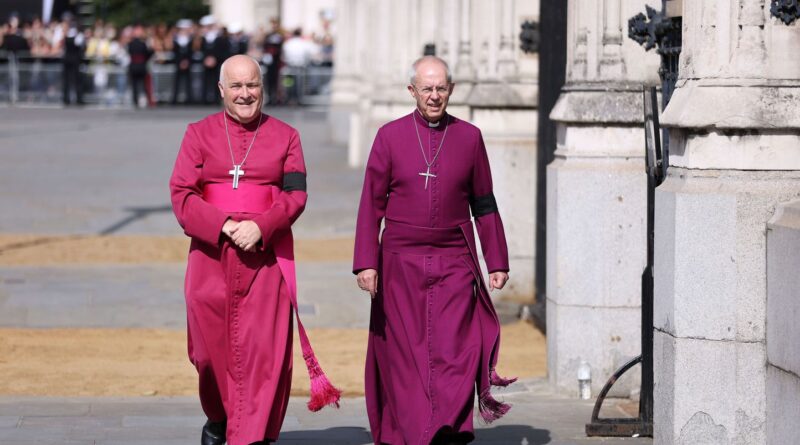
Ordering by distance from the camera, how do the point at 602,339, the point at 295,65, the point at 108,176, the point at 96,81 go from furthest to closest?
the point at 295,65 → the point at 96,81 → the point at 108,176 → the point at 602,339

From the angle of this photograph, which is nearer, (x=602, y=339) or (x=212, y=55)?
(x=602, y=339)

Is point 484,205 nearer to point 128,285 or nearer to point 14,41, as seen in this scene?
point 128,285

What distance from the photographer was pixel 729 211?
7.28 m

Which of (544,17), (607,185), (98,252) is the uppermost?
(544,17)

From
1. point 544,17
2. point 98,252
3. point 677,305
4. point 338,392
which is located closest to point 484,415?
point 338,392

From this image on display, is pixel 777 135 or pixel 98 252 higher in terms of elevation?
pixel 777 135

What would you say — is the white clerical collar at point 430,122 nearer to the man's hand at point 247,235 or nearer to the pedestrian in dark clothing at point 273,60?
the man's hand at point 247,235

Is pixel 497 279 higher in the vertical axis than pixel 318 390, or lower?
higher

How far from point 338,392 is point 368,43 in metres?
22.0

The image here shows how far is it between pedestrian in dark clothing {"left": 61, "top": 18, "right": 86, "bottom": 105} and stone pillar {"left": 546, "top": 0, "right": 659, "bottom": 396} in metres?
35.0

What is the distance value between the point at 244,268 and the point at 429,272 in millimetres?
837

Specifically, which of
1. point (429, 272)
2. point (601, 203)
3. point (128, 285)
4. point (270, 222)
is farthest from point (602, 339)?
point (128, 285)

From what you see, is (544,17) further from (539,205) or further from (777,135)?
(777,135)

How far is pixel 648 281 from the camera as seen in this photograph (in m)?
8.73
